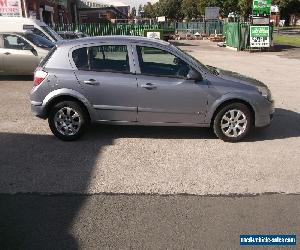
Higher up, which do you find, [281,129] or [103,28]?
[103,28]

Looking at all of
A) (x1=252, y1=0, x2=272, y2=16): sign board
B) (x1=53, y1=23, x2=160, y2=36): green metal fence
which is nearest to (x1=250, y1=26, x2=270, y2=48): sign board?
(x1=252, y1=0, x2=272, y2=16): sign board

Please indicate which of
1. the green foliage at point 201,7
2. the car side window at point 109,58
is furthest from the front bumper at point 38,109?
the green foliage at point 201,7

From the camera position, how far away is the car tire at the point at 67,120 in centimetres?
649

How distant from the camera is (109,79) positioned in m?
6.41

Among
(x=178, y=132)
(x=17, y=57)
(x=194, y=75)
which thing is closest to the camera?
(x=194, y=75)

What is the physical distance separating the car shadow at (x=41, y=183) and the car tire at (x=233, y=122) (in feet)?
6.25

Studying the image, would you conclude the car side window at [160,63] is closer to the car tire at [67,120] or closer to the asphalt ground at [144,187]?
the asphalt ground at [144,187]

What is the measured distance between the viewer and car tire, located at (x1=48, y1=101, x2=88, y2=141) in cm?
649

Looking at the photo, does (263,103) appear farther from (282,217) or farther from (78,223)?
(78,223)

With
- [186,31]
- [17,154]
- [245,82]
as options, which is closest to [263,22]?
[245,82]

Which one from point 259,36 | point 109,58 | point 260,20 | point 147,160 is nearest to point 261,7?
point 260,20

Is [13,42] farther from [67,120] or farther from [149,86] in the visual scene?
[149,86]

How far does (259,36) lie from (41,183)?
22.5 m

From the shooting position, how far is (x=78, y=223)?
160 inches
